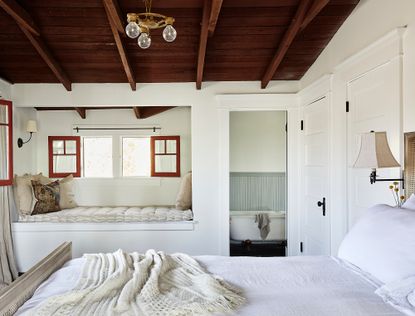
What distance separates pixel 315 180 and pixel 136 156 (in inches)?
109

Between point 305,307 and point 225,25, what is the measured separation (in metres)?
2.63

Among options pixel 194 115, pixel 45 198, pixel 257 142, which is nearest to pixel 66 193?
pixel 45 198

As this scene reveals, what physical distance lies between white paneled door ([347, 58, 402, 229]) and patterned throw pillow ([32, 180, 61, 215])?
3.55 meters

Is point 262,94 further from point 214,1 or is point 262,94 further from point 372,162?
point 372,162

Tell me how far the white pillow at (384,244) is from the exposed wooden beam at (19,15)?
9.60ft

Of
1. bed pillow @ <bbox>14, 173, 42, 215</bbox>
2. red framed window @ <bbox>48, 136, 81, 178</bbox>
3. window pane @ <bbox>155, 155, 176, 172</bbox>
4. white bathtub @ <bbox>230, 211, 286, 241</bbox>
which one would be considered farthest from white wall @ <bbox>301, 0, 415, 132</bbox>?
bed pillow @ <bbox>14, 173, 42, 215</bbox>

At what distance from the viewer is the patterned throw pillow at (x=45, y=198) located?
420cm

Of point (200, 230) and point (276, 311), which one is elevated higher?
point (276, 311)

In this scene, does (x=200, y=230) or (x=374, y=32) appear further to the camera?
(x=200, y=230)

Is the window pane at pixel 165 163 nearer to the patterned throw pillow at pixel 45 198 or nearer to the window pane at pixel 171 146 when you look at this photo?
the window pane at pixel 171 146

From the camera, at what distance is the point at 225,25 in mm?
3201

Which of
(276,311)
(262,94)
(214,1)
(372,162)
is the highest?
(214,1)

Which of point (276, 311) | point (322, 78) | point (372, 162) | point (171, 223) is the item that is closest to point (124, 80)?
point (171, 223)

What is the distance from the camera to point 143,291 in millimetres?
1497
